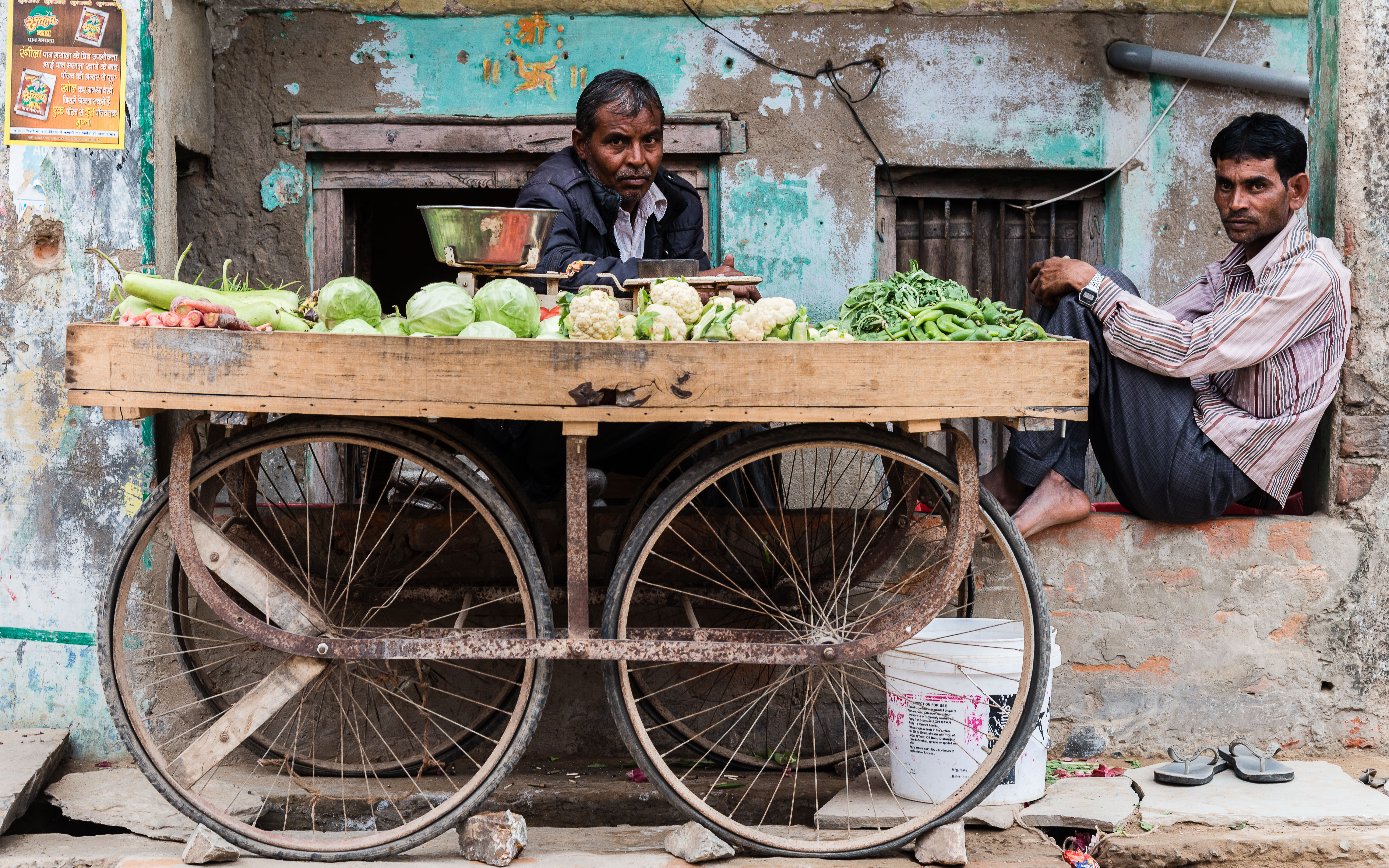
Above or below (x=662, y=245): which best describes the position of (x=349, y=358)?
below

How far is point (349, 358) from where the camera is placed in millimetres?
2691

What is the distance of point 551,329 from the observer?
9.55 ft

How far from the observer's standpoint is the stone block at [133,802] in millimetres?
3145

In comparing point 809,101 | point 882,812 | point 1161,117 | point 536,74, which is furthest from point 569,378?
point 1161,117

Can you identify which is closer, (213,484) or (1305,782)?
(213,484)

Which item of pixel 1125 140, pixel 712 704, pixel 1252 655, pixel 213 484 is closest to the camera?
pixel 213 484

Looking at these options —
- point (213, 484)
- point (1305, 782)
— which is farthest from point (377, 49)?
point (1305, 782)

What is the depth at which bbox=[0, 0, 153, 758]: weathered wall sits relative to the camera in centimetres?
345

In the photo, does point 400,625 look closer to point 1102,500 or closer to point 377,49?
point 377,49

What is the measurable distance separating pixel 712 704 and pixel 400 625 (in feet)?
3.59

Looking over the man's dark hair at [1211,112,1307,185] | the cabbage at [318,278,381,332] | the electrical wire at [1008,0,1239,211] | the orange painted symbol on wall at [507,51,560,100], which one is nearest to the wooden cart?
the cabbage at [318,278,381,332]

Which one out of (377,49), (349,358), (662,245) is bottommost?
(349,358)

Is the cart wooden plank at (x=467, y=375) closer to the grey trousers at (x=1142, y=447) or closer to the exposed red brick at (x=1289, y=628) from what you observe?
the grey trousers at (x=1142, y=447)

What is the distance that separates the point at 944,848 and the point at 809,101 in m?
3.27
